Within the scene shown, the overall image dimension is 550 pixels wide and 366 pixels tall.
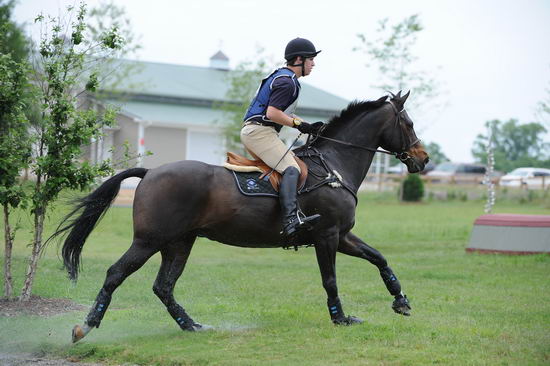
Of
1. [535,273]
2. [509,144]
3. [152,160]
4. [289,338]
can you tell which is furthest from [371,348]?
[509,144]

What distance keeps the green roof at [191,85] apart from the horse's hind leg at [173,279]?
33.8 meters

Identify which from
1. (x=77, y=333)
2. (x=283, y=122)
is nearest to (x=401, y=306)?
(x=283, y=122)

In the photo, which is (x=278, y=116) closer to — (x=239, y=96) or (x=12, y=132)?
(x=12, y=132)

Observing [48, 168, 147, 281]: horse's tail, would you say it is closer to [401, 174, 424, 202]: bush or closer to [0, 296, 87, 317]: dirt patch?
[0, 296, 87, 317]: dirt patch

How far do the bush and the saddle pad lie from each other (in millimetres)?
33321

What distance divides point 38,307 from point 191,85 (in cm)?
3991

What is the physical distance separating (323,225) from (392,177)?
41719 mm

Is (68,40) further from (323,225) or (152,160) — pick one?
(152,160)

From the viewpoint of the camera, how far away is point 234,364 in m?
7.15

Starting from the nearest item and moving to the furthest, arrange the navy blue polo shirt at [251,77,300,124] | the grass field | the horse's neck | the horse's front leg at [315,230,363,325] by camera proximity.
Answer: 1. the grass field
2. the navy blue polo shirt at [251,77,300,124]
3. the horse's front leg at [315,230,363,325]
4. the horse's neck

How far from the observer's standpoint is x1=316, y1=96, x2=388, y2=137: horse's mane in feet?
31.4

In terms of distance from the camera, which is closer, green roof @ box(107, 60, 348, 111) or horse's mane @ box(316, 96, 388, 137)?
horse's mane @ box(316, 96, 388, 137)

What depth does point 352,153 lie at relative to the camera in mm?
9469

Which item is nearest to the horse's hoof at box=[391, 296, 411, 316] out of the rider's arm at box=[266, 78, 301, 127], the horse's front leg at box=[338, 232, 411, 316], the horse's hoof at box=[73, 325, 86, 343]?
the horse's front leg at box=[338, 232, 411, 316]
